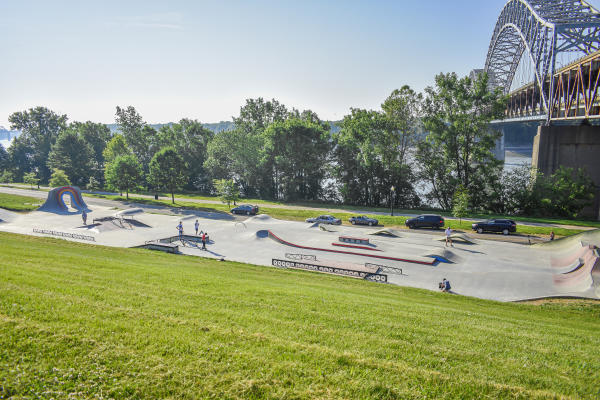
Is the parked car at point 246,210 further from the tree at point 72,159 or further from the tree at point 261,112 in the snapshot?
the tree at point 72,159

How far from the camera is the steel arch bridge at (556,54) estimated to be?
130ft

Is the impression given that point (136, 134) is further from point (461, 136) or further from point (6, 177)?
point (461, 136)

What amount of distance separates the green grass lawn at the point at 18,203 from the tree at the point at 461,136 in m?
57.7

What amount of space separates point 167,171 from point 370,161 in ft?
110

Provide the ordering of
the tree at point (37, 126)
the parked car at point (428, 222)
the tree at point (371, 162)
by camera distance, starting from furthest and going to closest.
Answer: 1. the tree at point (37, 126)
2. the tree at point (371, 162)
3. the parked car at point (428, 222)

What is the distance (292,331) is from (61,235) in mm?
32446

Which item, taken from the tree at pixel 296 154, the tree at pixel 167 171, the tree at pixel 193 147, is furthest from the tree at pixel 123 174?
the tree at pixel 296 154

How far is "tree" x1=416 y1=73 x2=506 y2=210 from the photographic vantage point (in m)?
44.2

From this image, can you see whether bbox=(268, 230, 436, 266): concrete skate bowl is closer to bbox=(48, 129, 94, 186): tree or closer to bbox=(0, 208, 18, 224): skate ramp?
bbox=(0, 208, 18, 224): skate ramp

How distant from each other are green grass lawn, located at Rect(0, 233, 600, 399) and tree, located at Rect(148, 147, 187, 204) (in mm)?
44386

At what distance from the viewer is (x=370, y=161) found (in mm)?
49812

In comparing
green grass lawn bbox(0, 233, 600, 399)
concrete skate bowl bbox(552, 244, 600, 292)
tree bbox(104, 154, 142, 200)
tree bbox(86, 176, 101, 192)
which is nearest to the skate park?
concrete skate bowl bbox(552, 244, 600, 292)

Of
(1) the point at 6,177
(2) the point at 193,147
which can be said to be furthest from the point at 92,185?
(1) the point at 6,177

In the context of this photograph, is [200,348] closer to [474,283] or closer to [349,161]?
[474,283]
